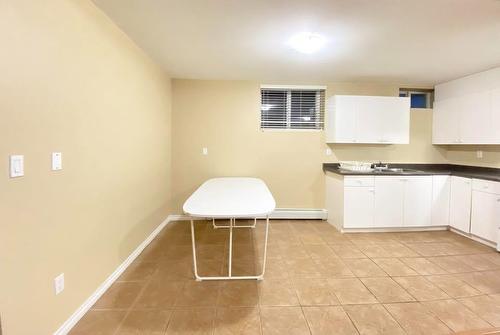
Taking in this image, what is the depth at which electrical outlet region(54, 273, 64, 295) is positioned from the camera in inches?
62.9

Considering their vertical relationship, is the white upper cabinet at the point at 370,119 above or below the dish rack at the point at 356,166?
above

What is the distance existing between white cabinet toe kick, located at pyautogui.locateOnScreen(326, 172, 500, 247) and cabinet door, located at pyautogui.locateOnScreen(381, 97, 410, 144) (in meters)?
0.69

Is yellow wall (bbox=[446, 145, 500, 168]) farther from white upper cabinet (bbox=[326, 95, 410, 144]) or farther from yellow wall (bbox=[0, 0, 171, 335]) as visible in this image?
yellow wall (bbox=[0, 0, 171, 335])

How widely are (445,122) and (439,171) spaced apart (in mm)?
795

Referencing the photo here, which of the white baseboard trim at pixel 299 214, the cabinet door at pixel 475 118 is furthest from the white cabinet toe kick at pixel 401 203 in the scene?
the cabinet door at pixel 475 118

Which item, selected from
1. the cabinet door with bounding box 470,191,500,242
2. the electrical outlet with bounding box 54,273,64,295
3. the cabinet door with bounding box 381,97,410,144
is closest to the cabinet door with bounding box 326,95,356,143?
the cabinet door with bounding box 381,97,410,144

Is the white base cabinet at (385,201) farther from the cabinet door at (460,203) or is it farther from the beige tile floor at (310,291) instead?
the beige tile floor at (310,291)

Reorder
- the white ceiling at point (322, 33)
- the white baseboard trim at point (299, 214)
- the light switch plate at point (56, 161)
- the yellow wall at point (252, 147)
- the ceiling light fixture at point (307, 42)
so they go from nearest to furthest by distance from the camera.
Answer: the light switch plate at point (56, 161) → the white ceiling at point (322, 33) → the ceiling light fixture at point (307, 42) → the yellow wall at point (252, 147) → the white baseboard trim at point (299, 214)

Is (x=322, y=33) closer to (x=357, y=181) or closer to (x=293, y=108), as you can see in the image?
(x=293, y=108)

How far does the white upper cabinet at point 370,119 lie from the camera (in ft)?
12.9

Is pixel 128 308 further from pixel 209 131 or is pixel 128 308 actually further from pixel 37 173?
pixel 209 131

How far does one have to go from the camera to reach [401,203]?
3.70 metres

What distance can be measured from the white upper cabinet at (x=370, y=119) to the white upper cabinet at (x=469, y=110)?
64cm

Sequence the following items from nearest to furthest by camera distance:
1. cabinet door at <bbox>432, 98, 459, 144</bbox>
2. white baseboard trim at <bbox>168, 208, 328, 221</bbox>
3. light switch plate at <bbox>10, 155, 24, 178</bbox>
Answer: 1. light switch plate at <bbox>10, 155, 24, 178</bbox>
2. cabinet door at <bbox>432, 98, 459, 144</bbox>
3. white baseboard trim at <bbox>168, 208, 328, 221</bbox>
